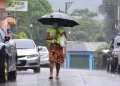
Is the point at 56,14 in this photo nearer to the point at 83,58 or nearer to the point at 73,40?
the point at 83,58

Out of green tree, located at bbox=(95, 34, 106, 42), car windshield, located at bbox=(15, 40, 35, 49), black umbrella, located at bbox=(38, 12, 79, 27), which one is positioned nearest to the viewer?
black umbrella, located at bbox=(38, 12, 79, 27)

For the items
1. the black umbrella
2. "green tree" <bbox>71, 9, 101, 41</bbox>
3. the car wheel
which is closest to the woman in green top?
the black umbrella

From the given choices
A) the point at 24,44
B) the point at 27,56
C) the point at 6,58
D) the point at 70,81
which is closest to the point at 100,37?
the point at 24,44

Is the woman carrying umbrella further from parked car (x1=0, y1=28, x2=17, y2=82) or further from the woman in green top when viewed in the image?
parked car (x1=0, y1=28, x2=17, y2=82)

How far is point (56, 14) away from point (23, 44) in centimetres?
614

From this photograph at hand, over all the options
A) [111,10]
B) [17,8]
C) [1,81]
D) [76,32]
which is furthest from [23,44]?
[76,32]

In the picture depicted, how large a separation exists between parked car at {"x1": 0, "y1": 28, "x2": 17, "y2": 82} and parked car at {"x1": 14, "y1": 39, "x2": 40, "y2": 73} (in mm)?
4329

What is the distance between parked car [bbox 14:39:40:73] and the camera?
19062mm

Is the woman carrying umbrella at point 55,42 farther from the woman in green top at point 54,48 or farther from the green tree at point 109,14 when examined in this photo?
the green tree at point 109,14

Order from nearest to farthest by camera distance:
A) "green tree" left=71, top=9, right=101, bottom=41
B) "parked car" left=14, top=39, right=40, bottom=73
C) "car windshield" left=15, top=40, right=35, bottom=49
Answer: "parked car" left=14, top=39, right=40, bottom=73 → "car windshield" left=15, top=40, right=35, bottom=49 → "green tree" left=71, top=9, right=101, bottom=41

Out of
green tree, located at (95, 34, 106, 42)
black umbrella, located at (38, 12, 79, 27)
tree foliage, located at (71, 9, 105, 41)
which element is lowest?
green tree, located at (95, 34, 106, 42)

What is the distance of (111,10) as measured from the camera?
59.8m

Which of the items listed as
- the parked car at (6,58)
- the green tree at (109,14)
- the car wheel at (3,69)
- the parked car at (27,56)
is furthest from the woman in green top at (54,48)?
the green tree at (109,14)

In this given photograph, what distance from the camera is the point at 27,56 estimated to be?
1923cm
